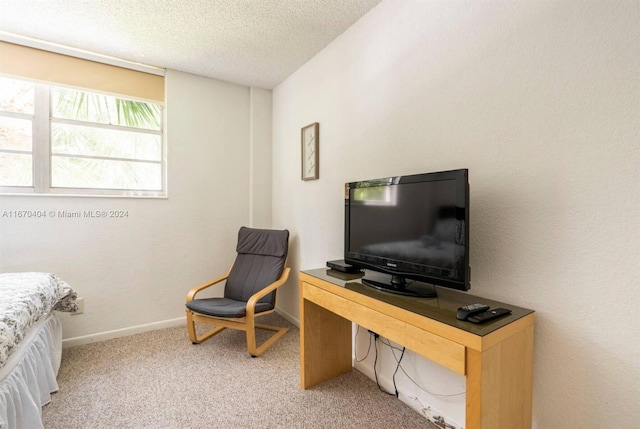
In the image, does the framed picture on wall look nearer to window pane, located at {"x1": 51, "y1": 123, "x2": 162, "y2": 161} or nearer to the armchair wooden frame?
the armchair wooden frame

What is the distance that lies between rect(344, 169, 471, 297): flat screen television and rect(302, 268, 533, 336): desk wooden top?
0.06m

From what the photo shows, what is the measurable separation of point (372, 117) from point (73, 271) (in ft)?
9.07

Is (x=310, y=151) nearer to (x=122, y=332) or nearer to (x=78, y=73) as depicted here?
(x=78, y=73)

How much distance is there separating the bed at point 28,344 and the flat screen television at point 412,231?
1.72m

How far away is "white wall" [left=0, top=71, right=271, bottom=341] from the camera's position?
8.07 ft

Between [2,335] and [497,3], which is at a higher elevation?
[497,3]

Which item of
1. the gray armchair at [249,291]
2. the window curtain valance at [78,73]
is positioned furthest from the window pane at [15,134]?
the gray armchair at [249,291]

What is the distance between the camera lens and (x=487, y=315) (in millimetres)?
1104

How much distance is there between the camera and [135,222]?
2768 mm

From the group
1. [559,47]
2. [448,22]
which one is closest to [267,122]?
[448,22]

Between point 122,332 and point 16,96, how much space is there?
2141mm

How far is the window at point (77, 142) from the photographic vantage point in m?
2.37

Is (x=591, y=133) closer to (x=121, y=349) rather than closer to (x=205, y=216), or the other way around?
(x=205, y=216)

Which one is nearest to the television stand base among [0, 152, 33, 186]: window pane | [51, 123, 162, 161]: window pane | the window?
the window
